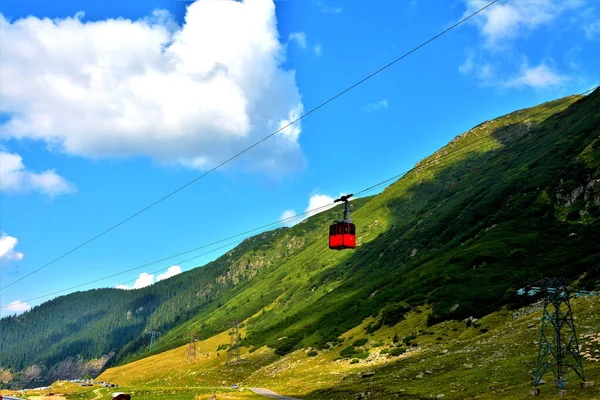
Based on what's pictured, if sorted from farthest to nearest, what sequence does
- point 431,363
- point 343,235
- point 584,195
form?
point 584,195, point 431,363, point 343,235

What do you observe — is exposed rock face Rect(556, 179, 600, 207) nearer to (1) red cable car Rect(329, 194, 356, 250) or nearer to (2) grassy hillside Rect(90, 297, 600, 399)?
(2) grassy hillside Rect(90, 297, 600, 399)

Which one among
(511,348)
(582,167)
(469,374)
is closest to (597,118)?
(582,167)

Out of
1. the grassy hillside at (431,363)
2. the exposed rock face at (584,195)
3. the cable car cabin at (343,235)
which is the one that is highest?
the exposed rock face at (584,195)

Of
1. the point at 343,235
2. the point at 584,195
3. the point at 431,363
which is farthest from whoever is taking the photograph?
the point at 584,195

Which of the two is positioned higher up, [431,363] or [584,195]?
[584,195]

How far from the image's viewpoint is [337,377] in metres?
82.3

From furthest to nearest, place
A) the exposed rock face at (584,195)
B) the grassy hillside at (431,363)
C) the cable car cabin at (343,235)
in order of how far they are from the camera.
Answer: the exposed rock face at (584,195), the cable car cabin at (343,235), the grassy hillside at (431,363)

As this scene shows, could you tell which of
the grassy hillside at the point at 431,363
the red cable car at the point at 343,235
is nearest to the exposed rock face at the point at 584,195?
the grassy hillside at the point at 431,363

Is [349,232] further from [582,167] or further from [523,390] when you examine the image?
[582,167]

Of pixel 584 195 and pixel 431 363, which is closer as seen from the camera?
pixel 431 363

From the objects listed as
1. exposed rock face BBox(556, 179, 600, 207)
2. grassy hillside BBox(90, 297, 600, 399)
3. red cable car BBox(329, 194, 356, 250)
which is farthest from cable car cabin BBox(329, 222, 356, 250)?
exposed rock face BBox(556, 179, 600, 207)

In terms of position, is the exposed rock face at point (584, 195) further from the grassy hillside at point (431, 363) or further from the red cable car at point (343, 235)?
the red cable car at point (343, 235)

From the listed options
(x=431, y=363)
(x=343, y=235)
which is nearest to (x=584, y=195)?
(x=431, y=363)

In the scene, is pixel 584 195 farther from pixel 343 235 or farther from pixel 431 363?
pixel 343 235
